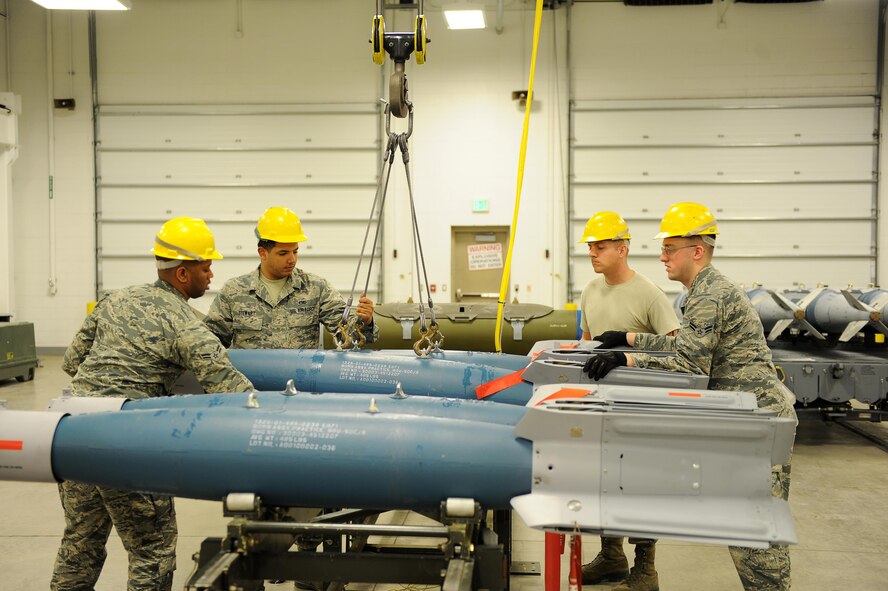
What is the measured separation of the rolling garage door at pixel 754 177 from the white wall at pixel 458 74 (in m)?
0.29

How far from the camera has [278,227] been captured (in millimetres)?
3910

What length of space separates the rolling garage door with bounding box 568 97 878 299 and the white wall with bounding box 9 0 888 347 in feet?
0.95

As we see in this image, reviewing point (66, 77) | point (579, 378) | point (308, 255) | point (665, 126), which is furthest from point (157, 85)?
point (579, 378)

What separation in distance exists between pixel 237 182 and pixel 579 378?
8941 mm

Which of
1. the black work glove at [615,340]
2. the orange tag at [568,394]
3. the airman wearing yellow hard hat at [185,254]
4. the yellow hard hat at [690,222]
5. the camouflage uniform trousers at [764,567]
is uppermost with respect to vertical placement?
the yellow hard hat at [690,222]

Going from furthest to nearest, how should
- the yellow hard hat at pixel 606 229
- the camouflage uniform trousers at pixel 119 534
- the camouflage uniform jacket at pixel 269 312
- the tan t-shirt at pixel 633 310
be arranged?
the camouflage uniform jacket at pixel 269 312
the yellow hard hat at pixel 606 229
the tan t-shirt at pixel 633 310
the camouflage uniform trousers at pixel 119 534

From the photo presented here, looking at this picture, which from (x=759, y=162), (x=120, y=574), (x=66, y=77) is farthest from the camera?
(x=66, y=77)

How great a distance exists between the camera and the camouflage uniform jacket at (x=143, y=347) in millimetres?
2688

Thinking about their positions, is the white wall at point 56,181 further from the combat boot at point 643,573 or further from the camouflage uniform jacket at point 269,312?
the combat boot at point 643,573

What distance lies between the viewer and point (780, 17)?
10586 millimetres

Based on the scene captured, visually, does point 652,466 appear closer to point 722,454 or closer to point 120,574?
point 722,454

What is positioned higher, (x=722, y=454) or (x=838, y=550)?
(x=722, y=454)

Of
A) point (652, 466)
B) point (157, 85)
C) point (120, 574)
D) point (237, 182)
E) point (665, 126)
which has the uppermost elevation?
point (157, 85)

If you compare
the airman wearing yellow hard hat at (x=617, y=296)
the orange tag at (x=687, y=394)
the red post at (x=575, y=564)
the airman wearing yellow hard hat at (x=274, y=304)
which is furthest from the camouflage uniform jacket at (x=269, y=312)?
the orange tag at (x=687, y=394)
